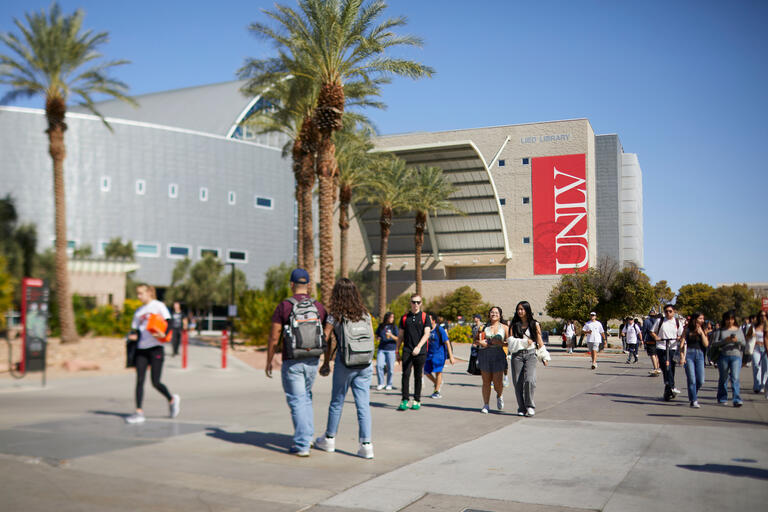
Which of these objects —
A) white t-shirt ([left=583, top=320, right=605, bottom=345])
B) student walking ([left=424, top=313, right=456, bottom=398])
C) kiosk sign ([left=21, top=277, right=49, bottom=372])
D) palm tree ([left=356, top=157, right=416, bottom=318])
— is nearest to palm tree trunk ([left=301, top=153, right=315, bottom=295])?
white t-shirt ([left=583, top=320, right=605, bottom=345])

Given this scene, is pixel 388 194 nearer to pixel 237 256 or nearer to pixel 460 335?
pixel 460 335

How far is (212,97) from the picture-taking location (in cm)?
7325

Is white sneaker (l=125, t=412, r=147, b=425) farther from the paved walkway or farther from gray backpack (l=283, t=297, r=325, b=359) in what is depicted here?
gray backpack (l=283, t=297, r=325, b=359)

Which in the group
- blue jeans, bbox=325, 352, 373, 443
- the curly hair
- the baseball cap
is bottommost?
blue jeans, bbox=325, 352, 373, 443

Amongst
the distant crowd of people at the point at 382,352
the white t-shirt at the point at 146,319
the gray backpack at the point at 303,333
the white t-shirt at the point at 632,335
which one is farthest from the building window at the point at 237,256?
the gray backpack at the point at 303,333

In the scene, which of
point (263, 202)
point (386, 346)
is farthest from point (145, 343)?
point (263, 202)

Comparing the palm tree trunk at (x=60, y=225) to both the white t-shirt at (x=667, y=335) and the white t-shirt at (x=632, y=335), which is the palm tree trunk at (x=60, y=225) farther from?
the white t-shirt at (x=632, y=335)

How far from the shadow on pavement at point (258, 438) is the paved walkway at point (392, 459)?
0.11ft

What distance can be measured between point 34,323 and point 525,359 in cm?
1050

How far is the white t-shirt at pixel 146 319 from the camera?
8562 millimetres

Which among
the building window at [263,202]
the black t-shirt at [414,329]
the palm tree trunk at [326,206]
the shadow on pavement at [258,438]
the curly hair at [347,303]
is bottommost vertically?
the shadow on pavement at [258,438]

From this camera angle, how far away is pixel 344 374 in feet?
23.2

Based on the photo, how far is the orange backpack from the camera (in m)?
8.55

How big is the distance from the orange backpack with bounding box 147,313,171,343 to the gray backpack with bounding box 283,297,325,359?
253 cm
